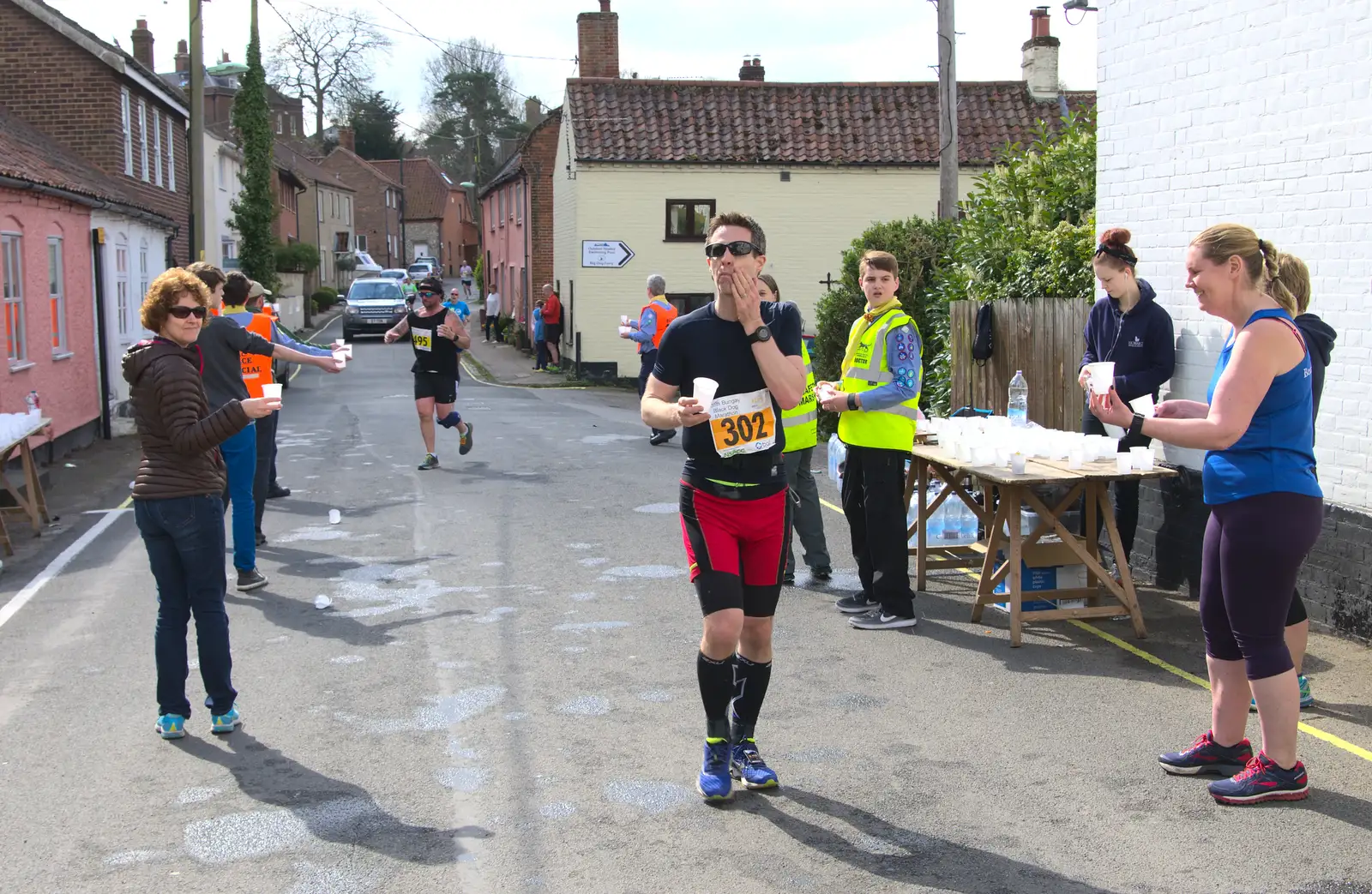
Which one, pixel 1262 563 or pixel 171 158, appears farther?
pixel 171 158

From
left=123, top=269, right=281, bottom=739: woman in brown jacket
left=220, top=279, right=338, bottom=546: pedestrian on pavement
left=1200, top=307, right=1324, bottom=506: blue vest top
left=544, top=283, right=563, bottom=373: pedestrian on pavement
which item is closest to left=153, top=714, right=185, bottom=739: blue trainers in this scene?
left=123, top=269, right=281, bottom=739: woman in brown jacket

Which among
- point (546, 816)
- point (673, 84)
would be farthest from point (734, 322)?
point (673, 84)

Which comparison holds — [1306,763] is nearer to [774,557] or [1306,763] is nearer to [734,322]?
[774,557]

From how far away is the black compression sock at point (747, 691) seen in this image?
499 cm

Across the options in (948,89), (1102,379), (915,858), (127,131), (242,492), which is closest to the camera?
(915,858)

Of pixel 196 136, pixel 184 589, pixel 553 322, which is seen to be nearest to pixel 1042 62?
pixel 553 322

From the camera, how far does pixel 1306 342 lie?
532cm

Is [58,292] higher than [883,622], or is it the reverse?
[58,292]

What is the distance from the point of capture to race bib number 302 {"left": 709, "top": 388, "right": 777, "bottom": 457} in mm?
4727

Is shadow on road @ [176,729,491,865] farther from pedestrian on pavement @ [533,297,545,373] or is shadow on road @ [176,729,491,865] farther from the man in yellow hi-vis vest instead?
pedestrian on pavement @ [533,297,545,373]

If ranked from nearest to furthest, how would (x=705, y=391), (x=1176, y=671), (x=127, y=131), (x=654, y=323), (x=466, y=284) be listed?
(x=705, y=391) → (x=1176, y=671) → (x=654, y=323) → (x=127, y=131) → (x=466, y=284)

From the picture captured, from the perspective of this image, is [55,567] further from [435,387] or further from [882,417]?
[882,417]

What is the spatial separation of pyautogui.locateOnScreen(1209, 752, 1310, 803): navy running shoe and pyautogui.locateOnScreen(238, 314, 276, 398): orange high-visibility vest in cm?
761

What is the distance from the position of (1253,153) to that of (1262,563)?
3859 mm
